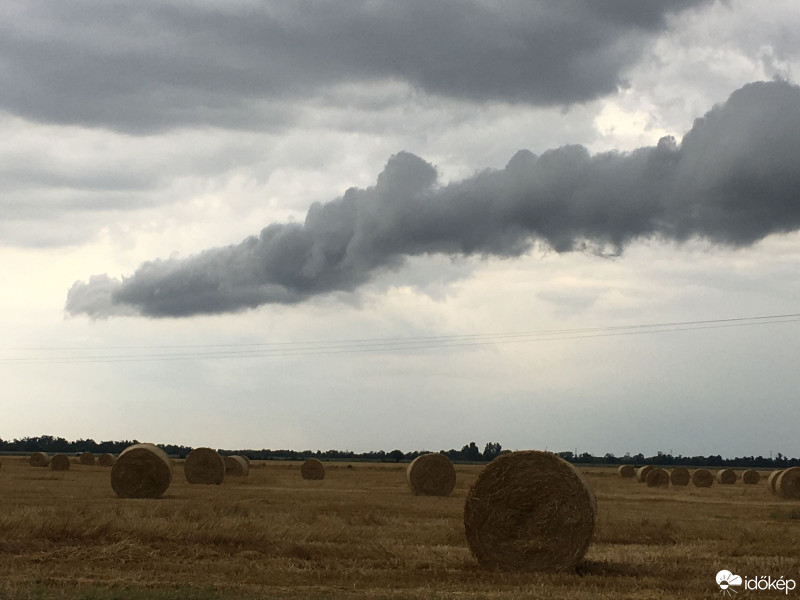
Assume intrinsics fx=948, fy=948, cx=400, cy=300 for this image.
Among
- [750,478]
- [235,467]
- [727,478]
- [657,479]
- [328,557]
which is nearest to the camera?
[328,557]

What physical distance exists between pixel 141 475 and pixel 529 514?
20.3 metres

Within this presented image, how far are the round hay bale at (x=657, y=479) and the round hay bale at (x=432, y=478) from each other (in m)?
21.9

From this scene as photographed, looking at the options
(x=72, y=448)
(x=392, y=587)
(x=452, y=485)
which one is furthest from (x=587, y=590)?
(x=72, y=448)

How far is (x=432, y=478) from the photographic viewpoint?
39594 millimetres

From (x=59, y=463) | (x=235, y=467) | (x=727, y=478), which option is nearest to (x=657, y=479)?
(x=727, y=478)

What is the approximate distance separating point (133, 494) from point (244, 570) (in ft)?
65.7

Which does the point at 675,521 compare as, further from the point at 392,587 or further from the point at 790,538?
the point at 392,587

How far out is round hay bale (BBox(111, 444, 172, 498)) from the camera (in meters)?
34.1

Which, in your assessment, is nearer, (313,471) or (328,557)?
(328,557)

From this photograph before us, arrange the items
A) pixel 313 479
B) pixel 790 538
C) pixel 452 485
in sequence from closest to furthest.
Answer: pixel 790 538
pixel 452 485
pixel 313 479

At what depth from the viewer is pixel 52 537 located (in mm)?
17672

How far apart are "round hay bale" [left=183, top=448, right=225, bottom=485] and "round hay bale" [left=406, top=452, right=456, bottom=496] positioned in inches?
402

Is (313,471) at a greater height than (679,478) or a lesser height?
greater

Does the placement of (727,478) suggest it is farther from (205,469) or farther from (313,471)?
(205,469)
